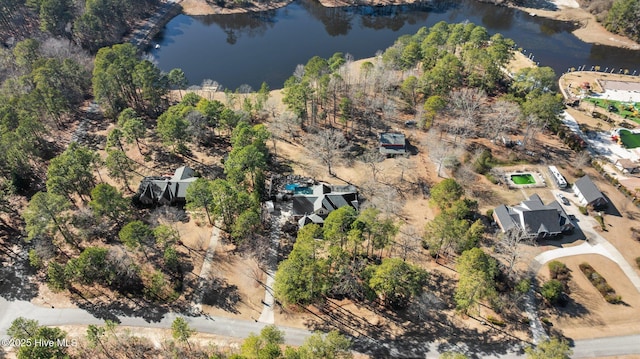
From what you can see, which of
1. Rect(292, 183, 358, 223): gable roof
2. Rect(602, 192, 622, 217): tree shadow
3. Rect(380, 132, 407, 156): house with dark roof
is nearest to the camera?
Rect(292, 183, 358, 223): gable roof

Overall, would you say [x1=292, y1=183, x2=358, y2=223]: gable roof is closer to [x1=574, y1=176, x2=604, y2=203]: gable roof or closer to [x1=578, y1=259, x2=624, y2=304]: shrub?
[x1=578, y1=259, x2=624, y2=304]: shrub

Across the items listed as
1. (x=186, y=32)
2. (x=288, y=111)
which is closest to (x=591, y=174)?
(x=288, y=111)

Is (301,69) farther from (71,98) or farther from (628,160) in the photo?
(628,160)

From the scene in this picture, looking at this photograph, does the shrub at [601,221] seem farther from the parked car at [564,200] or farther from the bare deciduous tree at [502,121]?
the bare deciduous tree at [502,121]

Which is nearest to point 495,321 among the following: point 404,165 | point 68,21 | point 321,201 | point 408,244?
point 408,244

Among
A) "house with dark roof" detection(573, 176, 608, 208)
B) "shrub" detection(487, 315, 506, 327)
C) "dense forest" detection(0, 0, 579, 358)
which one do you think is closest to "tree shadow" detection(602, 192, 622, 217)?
"house with dark roof" detection(573, 176, 608, 208)

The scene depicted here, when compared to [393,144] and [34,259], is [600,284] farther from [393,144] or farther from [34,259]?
[34,259]
